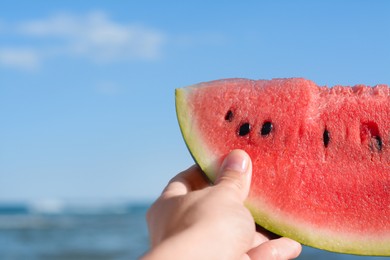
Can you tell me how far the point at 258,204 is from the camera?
2.20 m

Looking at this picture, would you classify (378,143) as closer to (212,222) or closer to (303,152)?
(303,152)

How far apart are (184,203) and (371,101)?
915 millimetres

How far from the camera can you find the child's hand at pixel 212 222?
1.82 meters

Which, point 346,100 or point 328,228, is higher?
point 346,100

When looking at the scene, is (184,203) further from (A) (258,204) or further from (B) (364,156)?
(B) (364,156)

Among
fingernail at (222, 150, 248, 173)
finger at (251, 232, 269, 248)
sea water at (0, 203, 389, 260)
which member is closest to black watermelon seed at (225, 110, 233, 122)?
fingernail at (222, 150, 248, 173)

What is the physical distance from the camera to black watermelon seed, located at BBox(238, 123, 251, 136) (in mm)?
2319

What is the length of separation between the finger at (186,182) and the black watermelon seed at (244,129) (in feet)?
0.63

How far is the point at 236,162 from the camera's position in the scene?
2129 mm

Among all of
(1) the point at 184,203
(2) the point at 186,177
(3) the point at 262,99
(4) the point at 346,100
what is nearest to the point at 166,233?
(1) the point at 184,203

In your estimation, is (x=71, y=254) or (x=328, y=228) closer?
(x=328, y=228)

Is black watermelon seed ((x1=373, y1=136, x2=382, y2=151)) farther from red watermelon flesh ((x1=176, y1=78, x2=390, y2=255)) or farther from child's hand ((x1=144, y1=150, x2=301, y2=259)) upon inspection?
child's hand ((x1=144, y1=150, x2=301, y2=259))

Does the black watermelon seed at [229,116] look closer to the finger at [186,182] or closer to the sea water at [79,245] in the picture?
the finger at [186,182]

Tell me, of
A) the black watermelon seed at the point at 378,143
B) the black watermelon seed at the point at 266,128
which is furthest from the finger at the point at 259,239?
the black watermelon seed at the point at 378,143
